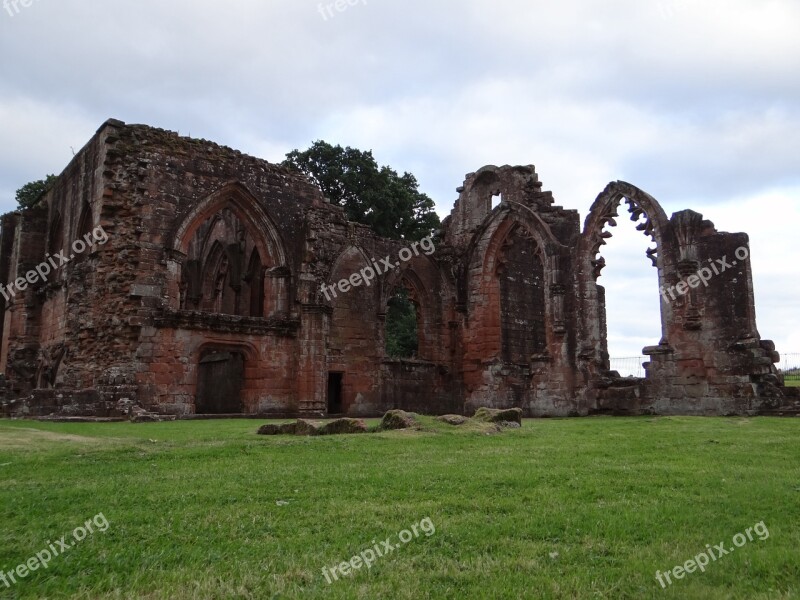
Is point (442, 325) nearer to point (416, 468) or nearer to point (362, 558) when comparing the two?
point (416, 468)

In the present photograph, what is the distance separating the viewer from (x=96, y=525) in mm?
4820

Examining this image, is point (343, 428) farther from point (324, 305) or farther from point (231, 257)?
point (231, 257)

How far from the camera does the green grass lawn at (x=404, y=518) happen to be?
3729 millimetres

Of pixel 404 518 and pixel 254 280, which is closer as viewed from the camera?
pixel 404 518

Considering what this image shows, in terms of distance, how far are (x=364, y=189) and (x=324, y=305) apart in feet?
53.9

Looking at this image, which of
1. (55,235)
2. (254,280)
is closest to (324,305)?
(254,280)

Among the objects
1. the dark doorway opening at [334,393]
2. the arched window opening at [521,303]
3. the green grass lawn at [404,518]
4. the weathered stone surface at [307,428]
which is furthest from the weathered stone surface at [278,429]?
the arched window opening at [521,303]

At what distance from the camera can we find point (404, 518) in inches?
202

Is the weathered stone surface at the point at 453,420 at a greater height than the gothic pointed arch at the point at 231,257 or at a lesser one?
lesser

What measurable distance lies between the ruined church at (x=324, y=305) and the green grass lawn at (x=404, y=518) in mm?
8088

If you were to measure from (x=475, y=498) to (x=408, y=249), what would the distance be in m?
17.7

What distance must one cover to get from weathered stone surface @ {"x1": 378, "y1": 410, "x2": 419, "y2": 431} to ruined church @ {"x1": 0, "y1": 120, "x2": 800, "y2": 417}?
846 centimetres

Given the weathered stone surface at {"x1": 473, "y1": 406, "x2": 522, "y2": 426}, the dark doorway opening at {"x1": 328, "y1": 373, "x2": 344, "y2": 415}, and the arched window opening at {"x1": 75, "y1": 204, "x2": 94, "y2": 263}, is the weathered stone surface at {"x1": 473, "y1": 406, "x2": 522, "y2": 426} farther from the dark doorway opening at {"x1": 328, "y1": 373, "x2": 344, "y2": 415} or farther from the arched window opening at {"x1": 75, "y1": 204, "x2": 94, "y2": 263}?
the arched window opening at {"x1": 75, "y1": 204, "x2": 94, "y2": 263}

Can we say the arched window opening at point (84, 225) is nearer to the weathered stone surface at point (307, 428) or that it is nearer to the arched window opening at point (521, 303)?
the weathered stone surface at point (307, 428)
